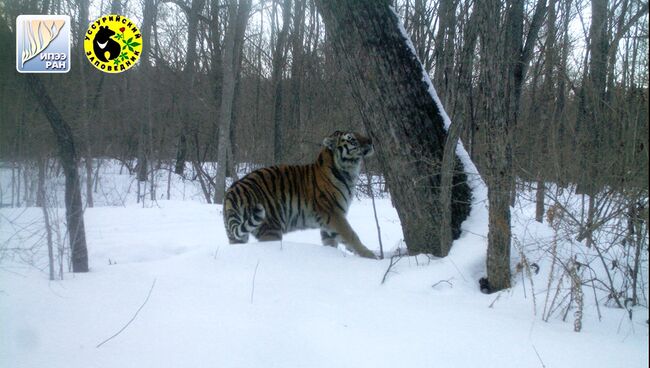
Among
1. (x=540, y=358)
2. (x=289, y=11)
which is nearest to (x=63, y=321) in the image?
(x=540, y=358)

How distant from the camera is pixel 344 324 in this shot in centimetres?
297

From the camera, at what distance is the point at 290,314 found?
312 cm

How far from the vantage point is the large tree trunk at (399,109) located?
4.58 meters

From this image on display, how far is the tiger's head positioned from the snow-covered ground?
109 cm

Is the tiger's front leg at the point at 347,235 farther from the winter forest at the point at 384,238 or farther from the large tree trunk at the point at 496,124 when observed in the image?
the large tree trunk at the point at 496,124

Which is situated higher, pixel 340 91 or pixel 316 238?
pixel 340 91

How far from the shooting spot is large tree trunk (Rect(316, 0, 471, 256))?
15.0 ft

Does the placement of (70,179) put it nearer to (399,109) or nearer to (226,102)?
(399,109)

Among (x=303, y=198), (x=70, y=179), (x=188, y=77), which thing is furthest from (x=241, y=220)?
(x=188, y=77)

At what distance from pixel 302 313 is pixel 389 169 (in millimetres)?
2039

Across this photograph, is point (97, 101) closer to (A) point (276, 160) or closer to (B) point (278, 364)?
(B) point (278, 364)

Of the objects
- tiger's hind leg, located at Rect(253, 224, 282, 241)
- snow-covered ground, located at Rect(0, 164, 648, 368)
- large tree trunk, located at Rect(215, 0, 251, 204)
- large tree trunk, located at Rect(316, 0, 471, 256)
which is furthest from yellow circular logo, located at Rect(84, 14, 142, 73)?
large tree trunk, located at Rect(215, 0, 251, 204)

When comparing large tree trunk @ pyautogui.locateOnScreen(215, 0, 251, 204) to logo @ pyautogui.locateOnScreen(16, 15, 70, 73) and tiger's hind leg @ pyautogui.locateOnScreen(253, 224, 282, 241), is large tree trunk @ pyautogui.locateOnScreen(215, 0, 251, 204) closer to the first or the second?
tiger's hind leg @ pyautogui.locateOnScreen(253, 224, 282, 241)

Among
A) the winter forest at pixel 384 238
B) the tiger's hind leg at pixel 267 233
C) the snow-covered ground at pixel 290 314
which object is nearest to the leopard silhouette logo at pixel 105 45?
the winter forest at pixel 384 238
